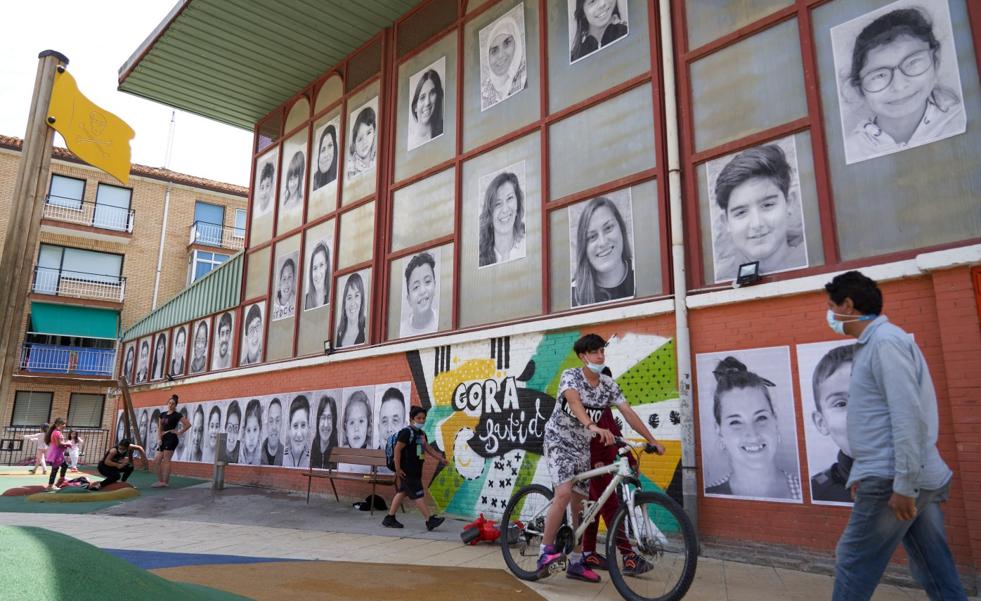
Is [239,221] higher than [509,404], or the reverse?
[239,221]

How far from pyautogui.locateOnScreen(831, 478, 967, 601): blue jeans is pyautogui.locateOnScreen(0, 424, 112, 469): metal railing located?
90.8 feet

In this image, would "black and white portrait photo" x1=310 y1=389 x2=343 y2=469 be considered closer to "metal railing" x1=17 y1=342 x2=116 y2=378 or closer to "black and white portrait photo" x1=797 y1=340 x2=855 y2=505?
"black and white portrait photo" x1=797 y1=340 x2=855 y2=505

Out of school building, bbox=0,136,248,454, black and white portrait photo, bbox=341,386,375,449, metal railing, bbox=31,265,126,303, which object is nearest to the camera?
black and white portrait photo, bbox=341,386,375,449

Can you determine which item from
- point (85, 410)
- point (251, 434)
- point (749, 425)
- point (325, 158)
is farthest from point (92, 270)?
point (749, 425)

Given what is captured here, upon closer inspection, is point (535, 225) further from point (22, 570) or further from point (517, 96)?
point (22, 570)

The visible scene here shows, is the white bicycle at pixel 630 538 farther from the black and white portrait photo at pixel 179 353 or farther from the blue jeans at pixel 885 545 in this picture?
the black and white portrait photo at pixel 179 353

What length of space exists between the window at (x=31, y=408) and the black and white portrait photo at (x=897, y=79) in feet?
110

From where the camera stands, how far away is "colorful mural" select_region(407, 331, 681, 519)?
24.9ft

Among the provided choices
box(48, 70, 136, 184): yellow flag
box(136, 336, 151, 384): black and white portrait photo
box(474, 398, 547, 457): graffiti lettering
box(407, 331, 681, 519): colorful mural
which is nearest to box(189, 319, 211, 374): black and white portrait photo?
box(136, 336, 151, 384): black and white portrait photo

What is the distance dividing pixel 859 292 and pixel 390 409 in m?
9.12

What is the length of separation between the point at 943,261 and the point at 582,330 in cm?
406

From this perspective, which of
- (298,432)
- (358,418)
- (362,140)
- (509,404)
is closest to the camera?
(509,404)

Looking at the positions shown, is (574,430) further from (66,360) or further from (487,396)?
(66,360)

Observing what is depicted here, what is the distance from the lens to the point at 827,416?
6.37 metres
